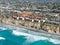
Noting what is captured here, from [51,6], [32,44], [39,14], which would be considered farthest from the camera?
[51,6]

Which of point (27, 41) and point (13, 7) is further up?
point (13, 7)

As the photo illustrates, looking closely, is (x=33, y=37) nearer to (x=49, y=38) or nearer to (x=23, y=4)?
(x=49, y=38)

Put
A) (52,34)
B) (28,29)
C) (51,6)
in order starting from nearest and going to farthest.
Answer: (52,34) → (28,29) → (51,6)

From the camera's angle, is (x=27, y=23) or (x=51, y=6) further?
(x=51, y=6)

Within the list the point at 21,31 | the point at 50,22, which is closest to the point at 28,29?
the point at 21,31

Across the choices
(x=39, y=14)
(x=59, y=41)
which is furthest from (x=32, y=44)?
(x=39, y=14)

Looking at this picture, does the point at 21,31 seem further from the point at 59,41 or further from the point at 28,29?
the point at 59,41
